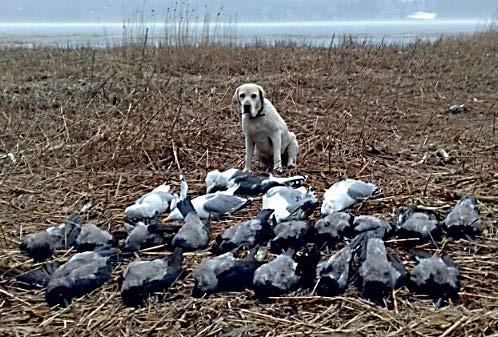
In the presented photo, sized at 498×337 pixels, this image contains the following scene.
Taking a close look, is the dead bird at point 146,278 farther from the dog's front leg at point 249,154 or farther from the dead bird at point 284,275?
the dog's front leg at point 249,154

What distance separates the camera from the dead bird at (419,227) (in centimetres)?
311

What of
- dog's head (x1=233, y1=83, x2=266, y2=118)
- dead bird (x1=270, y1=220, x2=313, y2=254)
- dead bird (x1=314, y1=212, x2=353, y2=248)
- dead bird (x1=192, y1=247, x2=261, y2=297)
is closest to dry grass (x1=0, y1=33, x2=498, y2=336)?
dead bird (x1=192, y1=247, x2=261, y2=297)

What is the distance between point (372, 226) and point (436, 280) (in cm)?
60

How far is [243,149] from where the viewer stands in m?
5.45

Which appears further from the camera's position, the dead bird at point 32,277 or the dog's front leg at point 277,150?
the dog's front leg at point 277,150

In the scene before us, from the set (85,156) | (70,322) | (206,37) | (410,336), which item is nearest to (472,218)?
(410,336)

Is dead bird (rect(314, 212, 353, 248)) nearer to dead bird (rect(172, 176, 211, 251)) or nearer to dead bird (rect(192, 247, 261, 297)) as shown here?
dead bird (rect(192, 247, 261, 297))

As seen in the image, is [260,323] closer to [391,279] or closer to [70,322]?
[391,279]

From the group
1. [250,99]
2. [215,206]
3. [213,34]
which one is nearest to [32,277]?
[215,206]

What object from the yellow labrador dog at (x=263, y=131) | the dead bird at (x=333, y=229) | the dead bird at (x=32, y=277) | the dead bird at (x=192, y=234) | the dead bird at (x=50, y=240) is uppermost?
the yellow labrador dog at (x=263, y=131)

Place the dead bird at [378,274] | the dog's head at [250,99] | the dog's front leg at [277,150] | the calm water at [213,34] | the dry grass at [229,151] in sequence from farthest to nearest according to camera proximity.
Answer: the calm water at [213,34] < the dog's front leg at [277,150] < the dog's head at [250,99] < the dead bird at [378,274] < the dry grass at [229,151]

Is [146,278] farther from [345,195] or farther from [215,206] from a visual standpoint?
[345,195]

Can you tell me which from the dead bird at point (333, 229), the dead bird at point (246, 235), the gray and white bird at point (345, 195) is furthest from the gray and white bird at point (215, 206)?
the dead bird at point (333, 229)

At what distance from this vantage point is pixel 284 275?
263 cm
